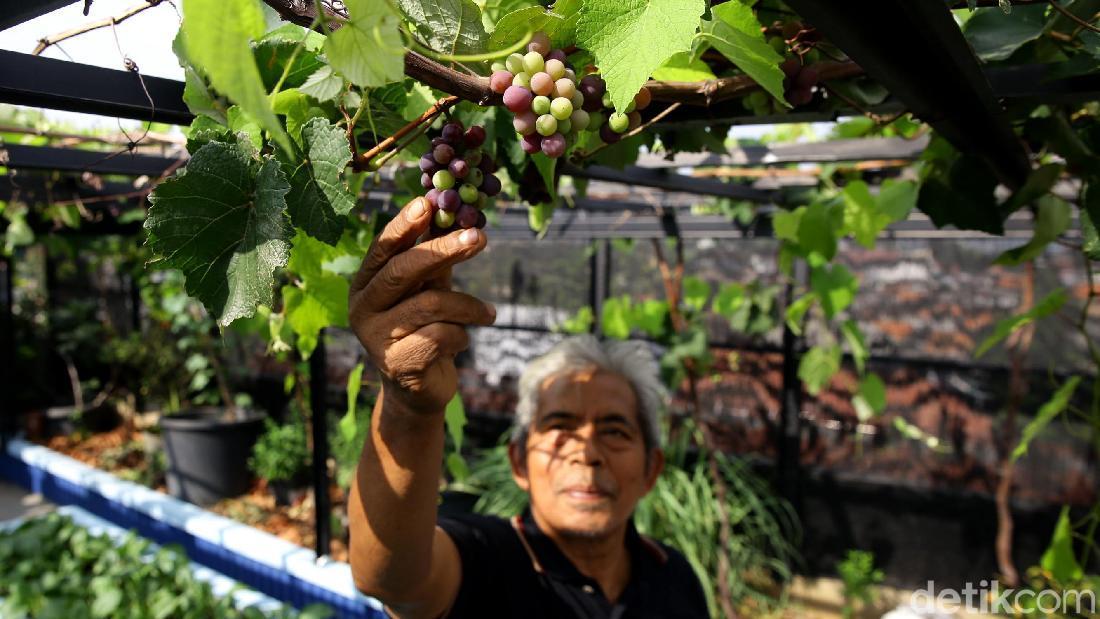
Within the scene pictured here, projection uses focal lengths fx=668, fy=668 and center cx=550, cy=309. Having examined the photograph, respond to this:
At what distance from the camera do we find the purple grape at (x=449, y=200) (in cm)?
55

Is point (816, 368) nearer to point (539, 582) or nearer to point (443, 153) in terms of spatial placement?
point (539, 582)

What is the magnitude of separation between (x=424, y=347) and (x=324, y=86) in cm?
23

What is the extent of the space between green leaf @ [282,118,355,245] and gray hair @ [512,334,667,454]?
113 centimetres

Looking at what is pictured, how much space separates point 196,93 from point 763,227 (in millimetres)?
2589

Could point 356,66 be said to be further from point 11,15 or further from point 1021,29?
point 1021,29

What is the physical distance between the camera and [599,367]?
5.41 feet

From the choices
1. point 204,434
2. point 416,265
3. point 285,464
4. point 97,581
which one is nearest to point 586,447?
point 416,265

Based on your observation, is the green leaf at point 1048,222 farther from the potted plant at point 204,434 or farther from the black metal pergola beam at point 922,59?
the potted plant at point 204,434

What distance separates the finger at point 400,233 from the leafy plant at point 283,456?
14.0ft

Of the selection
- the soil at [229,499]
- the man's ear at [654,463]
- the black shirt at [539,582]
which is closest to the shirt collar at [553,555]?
the black shirt at [539,582]

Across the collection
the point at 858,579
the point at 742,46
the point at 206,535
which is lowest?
the point at 858,579

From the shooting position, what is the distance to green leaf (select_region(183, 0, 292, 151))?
281 mm

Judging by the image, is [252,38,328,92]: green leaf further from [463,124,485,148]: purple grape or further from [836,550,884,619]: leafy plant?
[836,550,884,619]: leafy plant

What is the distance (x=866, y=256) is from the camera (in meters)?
3.95
